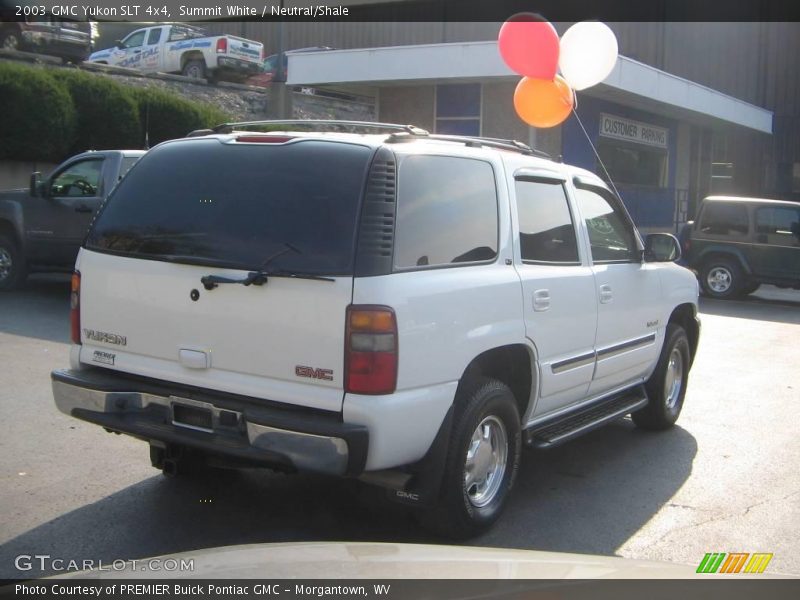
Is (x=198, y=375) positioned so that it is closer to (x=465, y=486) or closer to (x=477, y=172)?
(x=465, y=486)

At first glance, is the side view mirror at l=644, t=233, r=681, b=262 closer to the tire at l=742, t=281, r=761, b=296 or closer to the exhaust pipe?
the exhaust pipe

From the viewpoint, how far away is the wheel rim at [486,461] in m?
4.40

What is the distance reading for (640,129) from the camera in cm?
2309

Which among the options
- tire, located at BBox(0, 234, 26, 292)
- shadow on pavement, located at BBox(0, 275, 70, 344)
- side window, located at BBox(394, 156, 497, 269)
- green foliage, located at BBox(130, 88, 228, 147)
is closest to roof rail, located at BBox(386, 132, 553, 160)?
side window, located at BBox(394, 156, 497, 269)

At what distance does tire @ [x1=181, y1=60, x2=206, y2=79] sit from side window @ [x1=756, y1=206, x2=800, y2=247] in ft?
48.4

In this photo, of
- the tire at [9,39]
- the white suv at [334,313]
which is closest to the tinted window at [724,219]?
the white suv at [334,313]

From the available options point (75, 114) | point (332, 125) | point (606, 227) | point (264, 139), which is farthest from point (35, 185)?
point (606, 227)

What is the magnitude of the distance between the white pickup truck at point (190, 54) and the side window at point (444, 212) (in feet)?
66.8

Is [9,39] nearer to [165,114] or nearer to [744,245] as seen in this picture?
[165,114]

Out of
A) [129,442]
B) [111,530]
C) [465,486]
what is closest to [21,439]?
[129,442]

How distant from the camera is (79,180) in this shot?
10953mm

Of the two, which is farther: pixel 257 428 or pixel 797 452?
pixel 797 452

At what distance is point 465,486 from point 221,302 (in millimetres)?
1434

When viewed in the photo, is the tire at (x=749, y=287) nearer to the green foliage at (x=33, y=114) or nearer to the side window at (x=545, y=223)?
the side window at (x=545, y=223)
